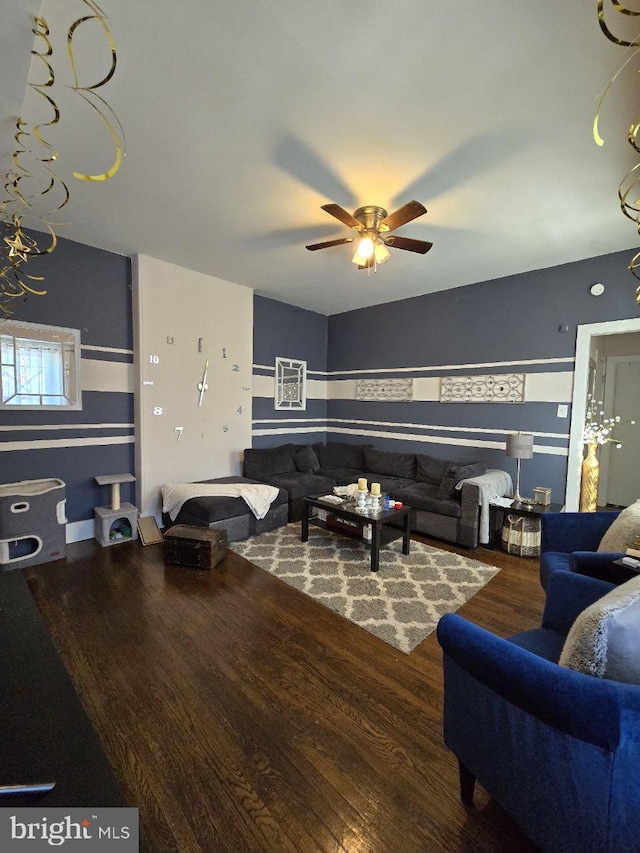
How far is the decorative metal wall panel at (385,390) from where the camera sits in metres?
5.29

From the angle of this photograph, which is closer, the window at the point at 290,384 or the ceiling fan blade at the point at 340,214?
the ceiling fan blade at the point at 340,214

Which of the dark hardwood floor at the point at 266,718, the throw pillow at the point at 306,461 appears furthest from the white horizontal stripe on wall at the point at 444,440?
the dark hardwood floor at the point at 266,718

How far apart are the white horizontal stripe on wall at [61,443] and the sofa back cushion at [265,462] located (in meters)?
1.43

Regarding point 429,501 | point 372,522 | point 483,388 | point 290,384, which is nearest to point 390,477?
point 429,501

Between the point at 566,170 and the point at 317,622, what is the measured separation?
3.37m

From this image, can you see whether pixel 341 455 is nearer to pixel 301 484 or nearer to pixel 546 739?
pixel 301 484

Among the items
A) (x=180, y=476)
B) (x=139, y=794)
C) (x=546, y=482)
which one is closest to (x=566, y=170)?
(x=546, y=482)

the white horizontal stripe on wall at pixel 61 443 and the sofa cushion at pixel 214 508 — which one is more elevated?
the white horizontal stripe on wall at pixel 61 443

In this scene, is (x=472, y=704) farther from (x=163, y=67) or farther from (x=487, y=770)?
(x=163, y=67)

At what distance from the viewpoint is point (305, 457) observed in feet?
17.6

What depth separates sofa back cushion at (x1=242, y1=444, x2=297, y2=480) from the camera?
483cm

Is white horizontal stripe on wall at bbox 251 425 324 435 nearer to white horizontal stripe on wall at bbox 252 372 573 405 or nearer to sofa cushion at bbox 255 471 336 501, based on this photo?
white horizontal stripe on wall at bbox 252 372 573 405

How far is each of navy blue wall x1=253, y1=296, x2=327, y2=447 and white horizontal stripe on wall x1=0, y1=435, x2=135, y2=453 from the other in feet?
5.99

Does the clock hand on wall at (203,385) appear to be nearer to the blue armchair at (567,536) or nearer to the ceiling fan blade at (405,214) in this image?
the ceiling fan blade at (405,214)
